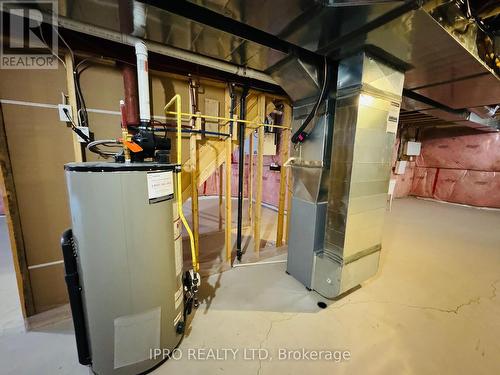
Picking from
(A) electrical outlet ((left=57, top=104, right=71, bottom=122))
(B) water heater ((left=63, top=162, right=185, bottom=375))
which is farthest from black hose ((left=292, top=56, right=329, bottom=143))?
(A) electrical outlet ((left=57, top=104, right=71, bottom=122))

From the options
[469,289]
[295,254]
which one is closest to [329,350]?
[295,254]

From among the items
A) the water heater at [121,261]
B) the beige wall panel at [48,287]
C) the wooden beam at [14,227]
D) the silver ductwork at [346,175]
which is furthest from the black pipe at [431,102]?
the beige wall panel at [48,287]

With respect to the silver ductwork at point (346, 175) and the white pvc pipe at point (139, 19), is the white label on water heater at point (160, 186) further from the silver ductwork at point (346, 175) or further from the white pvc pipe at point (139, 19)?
the silver ductwork at point (346, 175)

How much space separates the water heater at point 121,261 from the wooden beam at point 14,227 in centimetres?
78

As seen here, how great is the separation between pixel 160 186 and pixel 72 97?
112 centimetres

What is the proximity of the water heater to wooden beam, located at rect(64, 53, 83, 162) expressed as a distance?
2.36ft

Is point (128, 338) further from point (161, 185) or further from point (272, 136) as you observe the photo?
point (272, 136)

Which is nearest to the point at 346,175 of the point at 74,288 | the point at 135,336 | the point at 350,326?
the point at 350,326

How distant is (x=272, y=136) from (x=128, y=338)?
9.10 ft

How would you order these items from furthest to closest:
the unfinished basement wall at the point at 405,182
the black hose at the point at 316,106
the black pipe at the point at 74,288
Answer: the unfinished basement wall at the point at 405,182, the black hose at the point at 316,106, the black pipe at the point at 74,288

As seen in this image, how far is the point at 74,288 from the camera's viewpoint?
3.50 ft

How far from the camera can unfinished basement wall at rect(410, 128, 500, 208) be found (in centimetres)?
511

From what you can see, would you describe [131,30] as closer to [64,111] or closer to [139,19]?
[139,19]

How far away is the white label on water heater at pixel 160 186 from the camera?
3.36 feet
